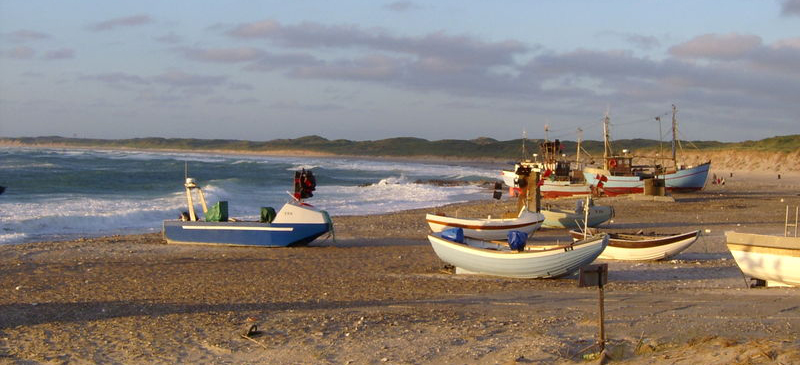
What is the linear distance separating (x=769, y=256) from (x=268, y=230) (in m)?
11.7

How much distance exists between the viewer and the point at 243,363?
891 centimetres

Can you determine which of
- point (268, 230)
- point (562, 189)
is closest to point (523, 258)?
point (268, 230)

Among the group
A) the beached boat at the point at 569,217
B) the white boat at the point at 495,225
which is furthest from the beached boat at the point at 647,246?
the beached boat at the point at 569,217

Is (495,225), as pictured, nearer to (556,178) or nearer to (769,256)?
(769,256)

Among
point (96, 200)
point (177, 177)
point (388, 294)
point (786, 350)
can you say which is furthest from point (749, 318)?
point (177, 177)

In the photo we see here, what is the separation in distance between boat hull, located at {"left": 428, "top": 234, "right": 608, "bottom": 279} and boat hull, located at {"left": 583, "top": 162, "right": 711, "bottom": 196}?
29.2 metres

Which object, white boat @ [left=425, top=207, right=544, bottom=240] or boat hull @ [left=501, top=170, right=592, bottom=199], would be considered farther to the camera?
boat hull @ [left=501, top=170, right=592, bottom=199]

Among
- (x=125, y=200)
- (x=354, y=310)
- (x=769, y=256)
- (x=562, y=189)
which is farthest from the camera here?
(x=562, y=189)

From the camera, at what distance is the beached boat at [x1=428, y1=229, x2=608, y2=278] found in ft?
47.7

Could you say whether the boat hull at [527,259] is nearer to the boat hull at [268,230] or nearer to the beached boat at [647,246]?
the beached boat at [647,246]

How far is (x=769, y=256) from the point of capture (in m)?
13.8

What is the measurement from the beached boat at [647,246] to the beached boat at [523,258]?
3.21m

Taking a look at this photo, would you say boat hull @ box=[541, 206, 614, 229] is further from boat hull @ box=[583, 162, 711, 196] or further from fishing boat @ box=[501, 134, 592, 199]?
boat hull @ box=[583, 162, 711, 196]

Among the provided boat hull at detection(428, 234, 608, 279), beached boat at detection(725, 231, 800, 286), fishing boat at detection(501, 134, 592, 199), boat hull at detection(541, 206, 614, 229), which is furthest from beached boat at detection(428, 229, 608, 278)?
fishing boat at detection(501, 134, 592, 199)
